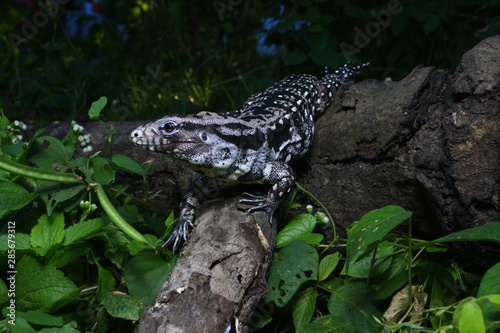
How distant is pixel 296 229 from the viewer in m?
3.21

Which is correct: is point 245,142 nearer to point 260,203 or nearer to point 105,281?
point 260,203

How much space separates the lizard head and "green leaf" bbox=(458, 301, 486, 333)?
1.63 meters

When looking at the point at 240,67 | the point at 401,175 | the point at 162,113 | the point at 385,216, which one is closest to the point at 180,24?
the point at 240,67

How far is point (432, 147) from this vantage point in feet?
10.1

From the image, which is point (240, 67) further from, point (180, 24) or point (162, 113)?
point (162, 113)

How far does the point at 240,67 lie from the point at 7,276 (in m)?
4.61

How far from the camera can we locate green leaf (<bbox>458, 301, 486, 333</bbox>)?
1803 millimetres

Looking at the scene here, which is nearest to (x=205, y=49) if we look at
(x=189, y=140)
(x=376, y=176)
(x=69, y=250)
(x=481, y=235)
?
(x=376, y=176)

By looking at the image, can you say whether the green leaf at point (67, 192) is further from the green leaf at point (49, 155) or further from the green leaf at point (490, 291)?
the green leaf at point (490, 291)

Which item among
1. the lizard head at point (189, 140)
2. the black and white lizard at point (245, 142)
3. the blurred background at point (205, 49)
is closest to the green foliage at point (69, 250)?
the black and white lizard at point (245, 142)

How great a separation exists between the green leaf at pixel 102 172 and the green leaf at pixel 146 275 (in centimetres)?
64

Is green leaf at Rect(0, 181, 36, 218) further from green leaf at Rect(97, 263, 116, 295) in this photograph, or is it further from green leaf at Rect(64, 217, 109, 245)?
green leaf at Rect(97, 263, 116, 295)

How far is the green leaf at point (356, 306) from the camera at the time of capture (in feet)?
8.82

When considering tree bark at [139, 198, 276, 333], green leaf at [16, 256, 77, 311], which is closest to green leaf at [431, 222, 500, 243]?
tree bark at [139, 198, 276, 333]
